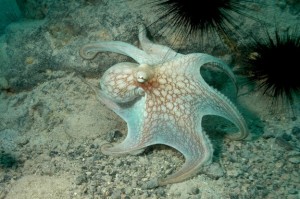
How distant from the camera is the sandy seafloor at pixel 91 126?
2707mm

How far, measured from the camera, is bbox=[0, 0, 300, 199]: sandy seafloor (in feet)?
8.88

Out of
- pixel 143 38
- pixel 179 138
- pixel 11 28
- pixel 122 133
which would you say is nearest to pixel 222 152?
pixel 179 138

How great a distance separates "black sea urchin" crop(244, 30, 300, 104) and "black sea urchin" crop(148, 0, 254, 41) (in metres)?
0.41

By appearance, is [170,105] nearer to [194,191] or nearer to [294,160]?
[194,191]

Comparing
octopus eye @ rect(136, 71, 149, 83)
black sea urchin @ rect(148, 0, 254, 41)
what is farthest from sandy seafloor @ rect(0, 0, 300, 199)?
octopus eye @ rect(136, 71, 149, 83)

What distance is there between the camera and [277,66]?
3201 mm

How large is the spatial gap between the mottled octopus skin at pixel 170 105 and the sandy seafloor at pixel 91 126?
195mm

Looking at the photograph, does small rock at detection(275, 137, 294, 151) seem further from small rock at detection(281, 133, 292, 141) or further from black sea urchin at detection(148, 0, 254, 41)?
black sea urchin at detection(148, 0, 254, 41)

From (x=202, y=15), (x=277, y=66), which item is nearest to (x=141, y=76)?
(x=202, y=15)

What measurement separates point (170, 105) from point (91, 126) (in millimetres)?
979

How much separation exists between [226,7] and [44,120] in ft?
7.88

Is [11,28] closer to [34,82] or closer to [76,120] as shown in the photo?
[34,82]

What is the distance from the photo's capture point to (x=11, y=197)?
2.71 m

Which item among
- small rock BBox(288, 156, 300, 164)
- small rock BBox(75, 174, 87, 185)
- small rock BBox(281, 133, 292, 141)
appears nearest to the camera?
small rock BBox(75, 174, 87, 185)
